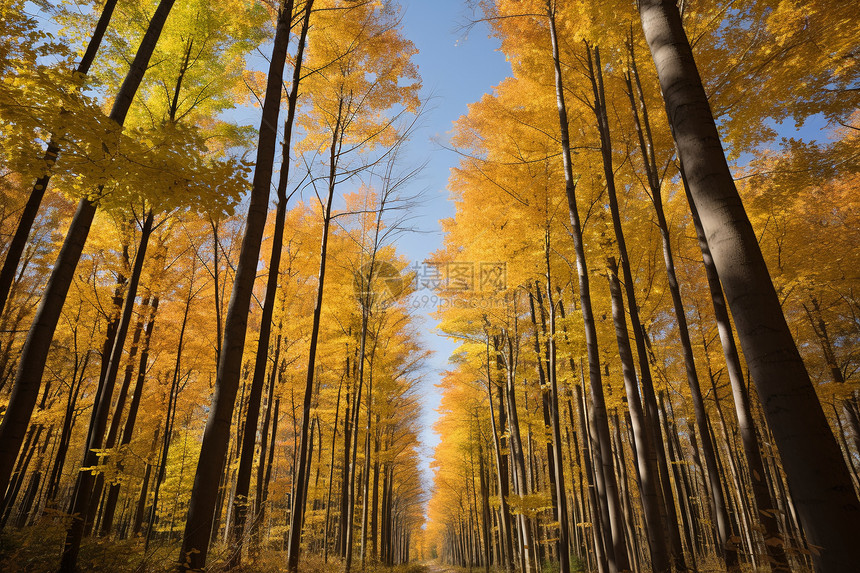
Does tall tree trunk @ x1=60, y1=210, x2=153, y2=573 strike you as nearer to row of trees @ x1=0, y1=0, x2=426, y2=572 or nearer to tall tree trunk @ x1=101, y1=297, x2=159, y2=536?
row of trees @ x1=0, y1=0, x2=426, y2=572

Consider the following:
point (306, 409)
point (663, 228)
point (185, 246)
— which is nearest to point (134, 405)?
point (185, 246)

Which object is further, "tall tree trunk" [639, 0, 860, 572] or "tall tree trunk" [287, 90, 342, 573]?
"tall tree trunk" [287, 90, 342, 573]

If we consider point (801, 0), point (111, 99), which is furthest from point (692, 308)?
point (111, 99)

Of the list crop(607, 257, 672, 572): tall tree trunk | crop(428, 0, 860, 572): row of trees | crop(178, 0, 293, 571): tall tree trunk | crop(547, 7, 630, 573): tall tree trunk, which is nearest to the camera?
crop(428, 0, 860, 572): row of trees

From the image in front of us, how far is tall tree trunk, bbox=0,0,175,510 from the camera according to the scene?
3662mm

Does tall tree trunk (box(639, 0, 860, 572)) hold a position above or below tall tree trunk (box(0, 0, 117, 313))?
below

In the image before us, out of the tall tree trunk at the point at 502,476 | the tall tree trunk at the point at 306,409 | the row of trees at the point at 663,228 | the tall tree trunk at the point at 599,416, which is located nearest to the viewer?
the row of trees at the point at 663,228

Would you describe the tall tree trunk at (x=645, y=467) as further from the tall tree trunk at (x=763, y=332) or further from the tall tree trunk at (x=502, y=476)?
the tall tree trunk at (x=502, y=476)

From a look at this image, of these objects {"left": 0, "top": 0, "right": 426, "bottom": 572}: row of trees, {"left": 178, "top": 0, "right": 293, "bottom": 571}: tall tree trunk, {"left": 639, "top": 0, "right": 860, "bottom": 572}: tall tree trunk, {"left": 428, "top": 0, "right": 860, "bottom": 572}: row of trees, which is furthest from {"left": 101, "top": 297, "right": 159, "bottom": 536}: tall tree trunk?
{"left": 639, "top": 0, "right": 860, "bottom": 572}: tall tree trunk

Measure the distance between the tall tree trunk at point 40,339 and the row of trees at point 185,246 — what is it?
0.7 inches

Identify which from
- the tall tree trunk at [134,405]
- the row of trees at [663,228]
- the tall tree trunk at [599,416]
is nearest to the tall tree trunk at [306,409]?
the row of trees at [663,228]

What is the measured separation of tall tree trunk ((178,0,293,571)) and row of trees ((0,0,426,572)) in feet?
0.06

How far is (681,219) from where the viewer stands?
36.1 feet

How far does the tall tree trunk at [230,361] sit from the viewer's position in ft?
11.6
